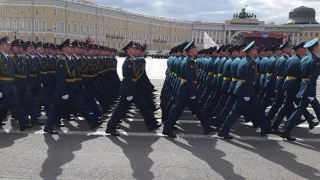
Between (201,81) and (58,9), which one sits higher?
(58,9)

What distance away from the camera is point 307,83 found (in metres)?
6.92

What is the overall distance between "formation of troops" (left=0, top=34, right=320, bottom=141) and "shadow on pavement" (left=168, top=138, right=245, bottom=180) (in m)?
0.60

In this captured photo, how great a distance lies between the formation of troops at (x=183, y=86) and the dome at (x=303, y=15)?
405 feet

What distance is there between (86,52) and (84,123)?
6.09 ft

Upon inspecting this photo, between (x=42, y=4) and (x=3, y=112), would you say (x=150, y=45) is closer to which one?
(x=42, y=4)

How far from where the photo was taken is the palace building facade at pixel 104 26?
79.5m

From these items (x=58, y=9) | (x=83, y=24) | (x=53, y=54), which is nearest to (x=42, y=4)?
(x=58, y=9)

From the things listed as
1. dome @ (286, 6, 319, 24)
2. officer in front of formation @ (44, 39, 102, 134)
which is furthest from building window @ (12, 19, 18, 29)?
dome @ (286, 6, 319, 24)

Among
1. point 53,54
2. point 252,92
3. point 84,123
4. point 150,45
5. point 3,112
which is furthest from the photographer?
point 150,45

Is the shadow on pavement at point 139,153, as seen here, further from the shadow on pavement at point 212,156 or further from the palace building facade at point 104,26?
the palace building facade at point 104,26

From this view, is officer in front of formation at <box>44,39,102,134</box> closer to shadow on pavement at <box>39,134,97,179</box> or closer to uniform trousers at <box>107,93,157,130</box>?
shadow on pavement at <box>39,134,97,179</box>

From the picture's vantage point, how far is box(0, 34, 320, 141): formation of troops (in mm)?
7059

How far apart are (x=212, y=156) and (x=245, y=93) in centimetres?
164

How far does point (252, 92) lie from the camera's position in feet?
23.0
